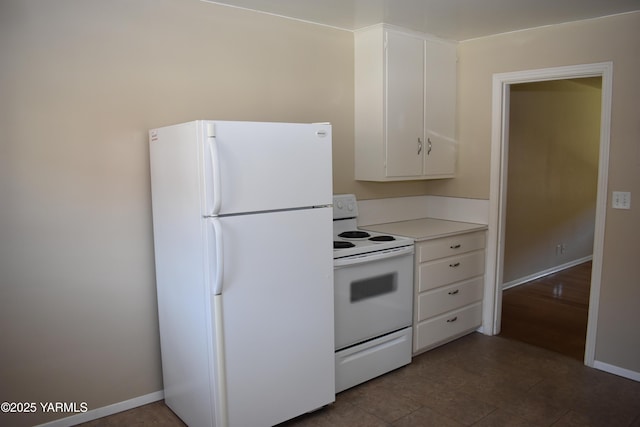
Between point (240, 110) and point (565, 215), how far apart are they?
4.37 metres

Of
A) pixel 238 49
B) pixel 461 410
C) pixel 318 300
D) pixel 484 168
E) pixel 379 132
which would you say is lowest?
pixel 461 410

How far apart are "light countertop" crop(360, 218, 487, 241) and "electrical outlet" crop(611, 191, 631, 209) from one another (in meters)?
0.93

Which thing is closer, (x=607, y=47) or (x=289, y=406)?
(x=289, y=406)

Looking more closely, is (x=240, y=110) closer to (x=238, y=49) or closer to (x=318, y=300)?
(x=238, y=49)

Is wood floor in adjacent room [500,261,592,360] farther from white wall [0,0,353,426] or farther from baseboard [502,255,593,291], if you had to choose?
white wall [0,0,353,426]

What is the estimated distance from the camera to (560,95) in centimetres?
538

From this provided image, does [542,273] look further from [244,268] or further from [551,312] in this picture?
[244,268]

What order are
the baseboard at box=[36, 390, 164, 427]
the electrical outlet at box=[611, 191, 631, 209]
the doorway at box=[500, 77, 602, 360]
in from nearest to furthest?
the baseboard at box=[36, 390, 164, 427]
the electrical outlet at box=[611, 191, 631, 209]
the doorway at box=[500, 77, 602, 360]

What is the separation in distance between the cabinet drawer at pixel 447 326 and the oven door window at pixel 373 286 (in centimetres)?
47

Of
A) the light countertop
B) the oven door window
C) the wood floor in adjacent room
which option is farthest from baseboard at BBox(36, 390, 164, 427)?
the wood floor in adjacent room

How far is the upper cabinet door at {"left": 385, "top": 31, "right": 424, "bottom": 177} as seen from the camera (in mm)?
3461

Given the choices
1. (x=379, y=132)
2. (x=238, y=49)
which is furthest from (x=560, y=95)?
(x=238, y=49)

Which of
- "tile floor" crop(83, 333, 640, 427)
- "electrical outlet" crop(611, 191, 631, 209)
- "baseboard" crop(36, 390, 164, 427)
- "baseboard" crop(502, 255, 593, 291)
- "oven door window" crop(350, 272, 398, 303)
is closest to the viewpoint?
"baseboard" crop(36, 390, 164, 427)

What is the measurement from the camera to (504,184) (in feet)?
12.5
